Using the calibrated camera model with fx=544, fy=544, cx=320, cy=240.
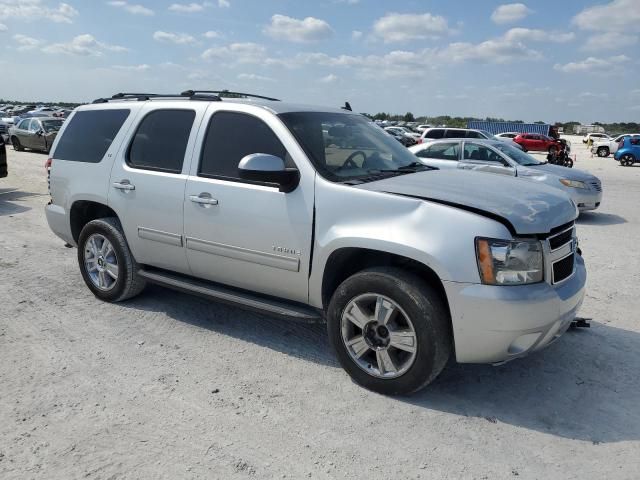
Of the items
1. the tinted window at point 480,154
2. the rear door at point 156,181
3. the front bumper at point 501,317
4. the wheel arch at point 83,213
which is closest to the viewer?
the front bumper at point 501,317

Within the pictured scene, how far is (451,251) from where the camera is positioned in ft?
10.5

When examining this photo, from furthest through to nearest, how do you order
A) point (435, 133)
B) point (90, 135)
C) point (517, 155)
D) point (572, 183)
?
point (435, 133) < point (517, 155) < point (572, 183) < point (90, 135)

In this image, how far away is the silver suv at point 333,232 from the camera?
3.21 meters

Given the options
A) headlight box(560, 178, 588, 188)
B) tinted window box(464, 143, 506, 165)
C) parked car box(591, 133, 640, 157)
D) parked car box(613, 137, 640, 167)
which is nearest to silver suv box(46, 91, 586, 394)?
tinted window box(464, 143, 506, 165)

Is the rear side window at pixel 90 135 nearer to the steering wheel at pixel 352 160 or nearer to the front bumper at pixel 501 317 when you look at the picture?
the steering wheel at pixel 352 160

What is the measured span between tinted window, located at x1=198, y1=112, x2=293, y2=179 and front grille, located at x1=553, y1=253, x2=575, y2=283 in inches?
79.4

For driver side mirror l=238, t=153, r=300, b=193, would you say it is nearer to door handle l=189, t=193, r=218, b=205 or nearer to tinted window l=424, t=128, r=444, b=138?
door handle l=189, t=193, r=218, b=205

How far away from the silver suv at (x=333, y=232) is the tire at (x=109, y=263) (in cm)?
2

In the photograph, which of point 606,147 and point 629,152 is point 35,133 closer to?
point 629,152

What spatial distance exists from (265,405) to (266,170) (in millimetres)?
1518

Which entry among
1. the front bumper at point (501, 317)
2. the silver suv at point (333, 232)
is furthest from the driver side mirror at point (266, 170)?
the front bumper at point (501, 317)

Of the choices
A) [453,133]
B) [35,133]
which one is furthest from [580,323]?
[35,133]

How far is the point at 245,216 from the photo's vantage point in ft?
13.0

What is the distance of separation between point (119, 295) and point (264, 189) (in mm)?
2125
